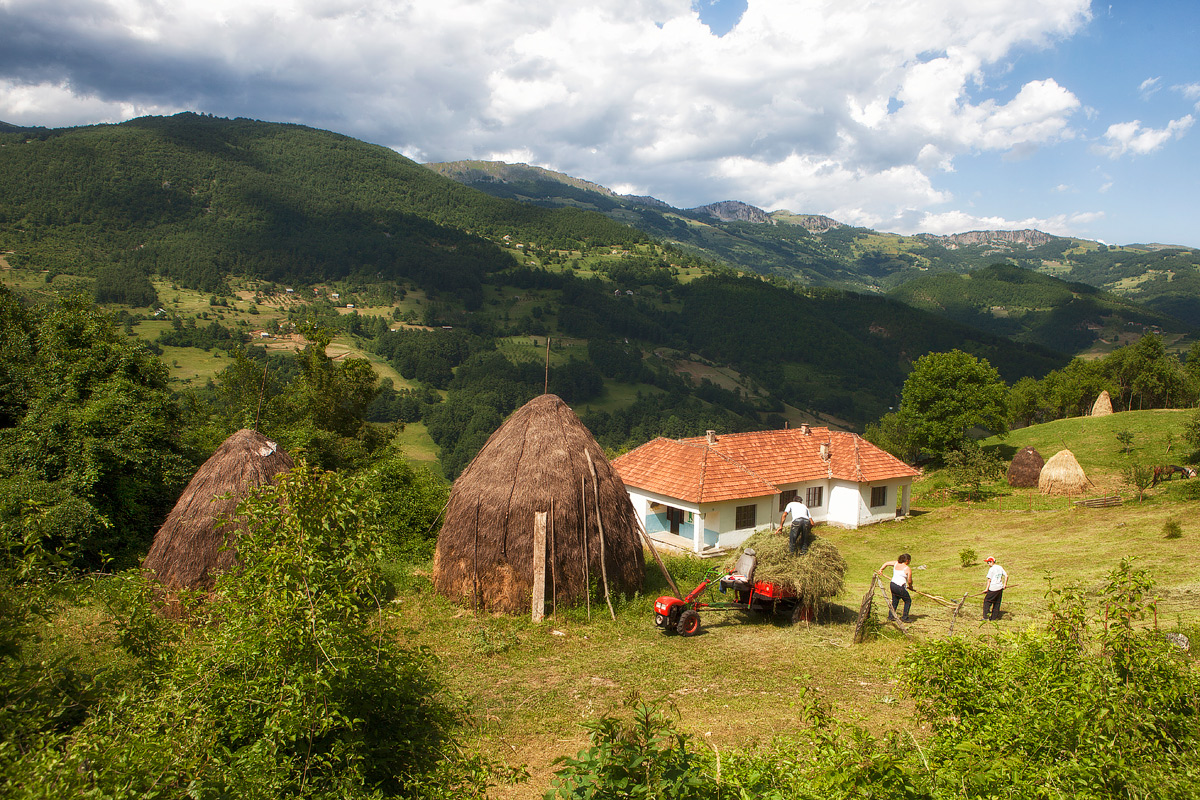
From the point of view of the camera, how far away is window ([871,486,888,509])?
31469 mm

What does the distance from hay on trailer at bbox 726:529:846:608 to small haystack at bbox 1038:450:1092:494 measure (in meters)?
29.5

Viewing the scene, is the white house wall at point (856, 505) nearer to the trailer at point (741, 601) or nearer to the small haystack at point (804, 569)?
the small haystack at point (804, 569)

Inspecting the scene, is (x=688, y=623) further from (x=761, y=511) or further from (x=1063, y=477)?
(x=1063, y=477)

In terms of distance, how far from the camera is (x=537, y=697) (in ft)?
32.8

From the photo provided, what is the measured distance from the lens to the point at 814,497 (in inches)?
1239

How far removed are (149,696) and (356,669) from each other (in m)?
1.70

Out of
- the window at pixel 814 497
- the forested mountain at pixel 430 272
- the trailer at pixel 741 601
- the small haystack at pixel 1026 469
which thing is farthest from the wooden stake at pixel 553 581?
the forested mountain at pixel 430 272

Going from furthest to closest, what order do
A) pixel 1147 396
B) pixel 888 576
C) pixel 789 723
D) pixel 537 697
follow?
1. pixel 1147 396
2. pixel 888 576
3. pixel 537 697
4. pixel 789 723

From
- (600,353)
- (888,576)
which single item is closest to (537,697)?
(888,576)

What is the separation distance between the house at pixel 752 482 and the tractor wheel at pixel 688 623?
43.6ft

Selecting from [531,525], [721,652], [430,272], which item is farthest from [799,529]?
[430,272]

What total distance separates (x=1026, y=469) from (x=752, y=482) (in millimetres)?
22397

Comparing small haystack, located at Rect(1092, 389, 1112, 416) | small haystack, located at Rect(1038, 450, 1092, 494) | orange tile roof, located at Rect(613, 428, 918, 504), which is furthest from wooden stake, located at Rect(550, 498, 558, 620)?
small haystack, located at Rect(1092, 389, 1112, 416)

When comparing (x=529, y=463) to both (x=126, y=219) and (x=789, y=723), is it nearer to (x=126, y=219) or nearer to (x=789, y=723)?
(x=789, y=723)
